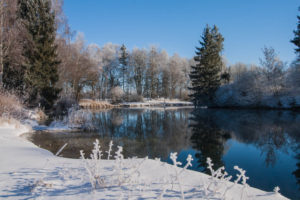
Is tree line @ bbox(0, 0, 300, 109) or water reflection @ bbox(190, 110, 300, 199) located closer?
water reflection @ bbox(190, 110, 300, 199)

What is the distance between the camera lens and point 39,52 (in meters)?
11.6

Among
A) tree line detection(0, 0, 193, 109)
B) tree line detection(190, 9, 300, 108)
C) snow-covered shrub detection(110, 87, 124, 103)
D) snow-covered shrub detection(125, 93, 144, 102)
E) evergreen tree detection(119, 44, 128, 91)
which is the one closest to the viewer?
tree line detection(0, 0, 193, 109)

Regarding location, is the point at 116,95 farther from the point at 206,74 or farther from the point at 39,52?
the point at 39,52

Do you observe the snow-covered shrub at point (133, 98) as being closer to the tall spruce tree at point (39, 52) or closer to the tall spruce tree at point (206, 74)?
the tall spruce tree at point (206, 74)

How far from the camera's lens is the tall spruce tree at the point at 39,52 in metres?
11.3

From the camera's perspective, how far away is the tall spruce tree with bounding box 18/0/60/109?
11289mm

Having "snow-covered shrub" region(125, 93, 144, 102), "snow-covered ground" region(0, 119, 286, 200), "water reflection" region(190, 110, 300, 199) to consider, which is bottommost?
"water reflection" region(190, 110, 300, 199)

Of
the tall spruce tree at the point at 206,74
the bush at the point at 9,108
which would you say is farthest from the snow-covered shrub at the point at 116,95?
the bush at the point at 9,108

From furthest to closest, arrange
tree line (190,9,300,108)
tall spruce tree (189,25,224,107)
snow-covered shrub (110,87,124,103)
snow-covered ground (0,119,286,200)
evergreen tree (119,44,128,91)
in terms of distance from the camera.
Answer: evergreen tree (119,44,128,91), snow-covered shrub (110,87,124,103), tall spruce tree (189,25,224,107), tree line (190,9,300,108), snow-covered ground (0,119,286,200)

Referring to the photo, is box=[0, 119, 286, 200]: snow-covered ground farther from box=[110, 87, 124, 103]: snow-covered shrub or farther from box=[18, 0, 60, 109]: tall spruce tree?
box=[110, 87, 124, 103]: snow-covered shrub

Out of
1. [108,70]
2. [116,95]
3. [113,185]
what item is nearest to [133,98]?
[116,95]

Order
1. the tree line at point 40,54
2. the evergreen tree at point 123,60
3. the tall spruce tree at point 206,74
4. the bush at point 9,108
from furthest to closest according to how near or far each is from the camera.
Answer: the evergreen tree at point 123,60, the tall spruce tree at point 206,74, the tree line at point 40,54, the bush at point 9,108

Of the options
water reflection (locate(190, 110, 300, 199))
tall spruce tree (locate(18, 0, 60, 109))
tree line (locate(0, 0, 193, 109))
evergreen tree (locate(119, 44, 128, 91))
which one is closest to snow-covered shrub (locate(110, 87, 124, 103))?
evergreen tree (locate(119, 44, 128, 91))

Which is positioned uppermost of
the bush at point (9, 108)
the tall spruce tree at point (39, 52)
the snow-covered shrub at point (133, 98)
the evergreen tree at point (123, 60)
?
the evergreen tree at point (123, 60)
